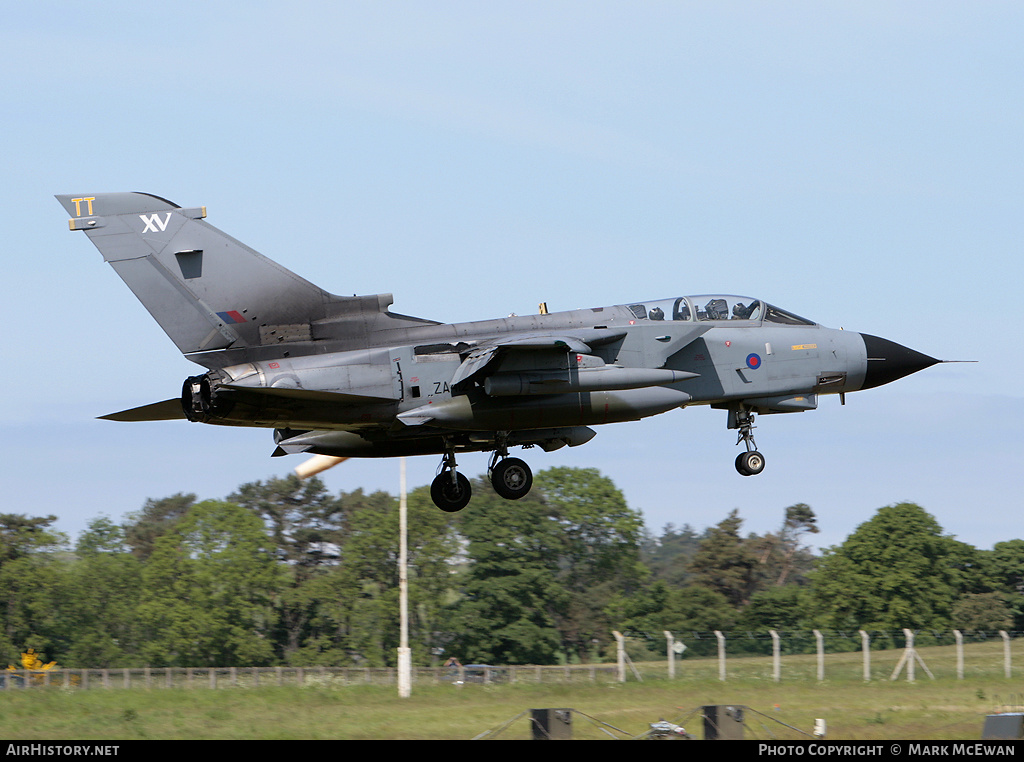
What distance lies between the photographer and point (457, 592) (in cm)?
6512

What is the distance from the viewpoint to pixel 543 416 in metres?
20.6

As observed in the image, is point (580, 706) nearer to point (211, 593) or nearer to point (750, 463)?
point (750, 463)

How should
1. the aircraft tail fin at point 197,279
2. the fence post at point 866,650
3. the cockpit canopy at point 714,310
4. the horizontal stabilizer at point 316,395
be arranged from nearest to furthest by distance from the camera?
the horizontal stabilizer at point 316,395 < the aircraft tail fin at point 197,279 < the cockpit canopy at point 714,310 < the fence post at point 866,650

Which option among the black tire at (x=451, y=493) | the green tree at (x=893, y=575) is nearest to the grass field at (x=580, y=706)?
the black tire at (x=451, y=493)

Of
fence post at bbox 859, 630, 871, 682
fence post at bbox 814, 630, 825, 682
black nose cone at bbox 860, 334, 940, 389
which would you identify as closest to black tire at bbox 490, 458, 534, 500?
black nose cone at bbox 860, 334, 940, 389

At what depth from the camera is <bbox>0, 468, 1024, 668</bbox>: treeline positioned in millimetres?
63625

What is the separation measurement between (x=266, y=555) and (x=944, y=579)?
3704cm

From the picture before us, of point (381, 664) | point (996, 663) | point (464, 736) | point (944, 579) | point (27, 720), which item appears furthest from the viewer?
point (944, 579)

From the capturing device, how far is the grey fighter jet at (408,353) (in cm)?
2011

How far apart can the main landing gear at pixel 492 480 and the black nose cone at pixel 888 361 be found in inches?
258

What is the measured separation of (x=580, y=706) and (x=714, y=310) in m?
11.1

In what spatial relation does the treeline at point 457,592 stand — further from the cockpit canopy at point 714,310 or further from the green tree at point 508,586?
the cockpit canopy at point 714,310

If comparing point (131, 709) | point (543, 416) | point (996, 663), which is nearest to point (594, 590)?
point (996, 663)

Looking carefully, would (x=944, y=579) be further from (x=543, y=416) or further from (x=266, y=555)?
(x=543, y=416)
